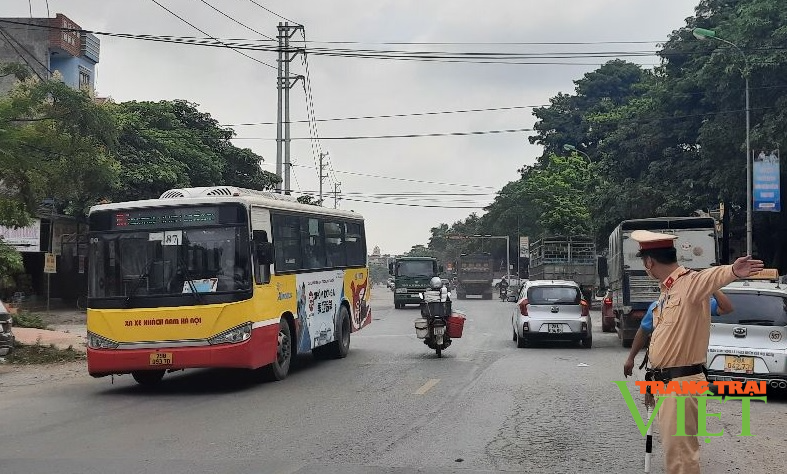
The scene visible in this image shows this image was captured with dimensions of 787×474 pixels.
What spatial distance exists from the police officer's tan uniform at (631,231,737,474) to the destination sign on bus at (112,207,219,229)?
8.65m

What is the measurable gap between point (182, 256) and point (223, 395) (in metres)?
2.08

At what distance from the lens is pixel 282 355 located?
14.5 meters

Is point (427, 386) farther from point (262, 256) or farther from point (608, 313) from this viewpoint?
point (608, 313)

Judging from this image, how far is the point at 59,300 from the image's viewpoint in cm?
4106

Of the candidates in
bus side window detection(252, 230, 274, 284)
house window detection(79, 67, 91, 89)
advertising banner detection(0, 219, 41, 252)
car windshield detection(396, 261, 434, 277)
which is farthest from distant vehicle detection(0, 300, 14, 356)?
house window detection(79, 67, 91, 89)

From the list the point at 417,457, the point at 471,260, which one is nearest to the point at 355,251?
the point at 417,457

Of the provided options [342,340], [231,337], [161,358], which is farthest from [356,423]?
[342,340]

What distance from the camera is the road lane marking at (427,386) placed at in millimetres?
12547

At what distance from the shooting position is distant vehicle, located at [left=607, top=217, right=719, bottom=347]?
67.0 feet

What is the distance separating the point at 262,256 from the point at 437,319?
5.07 m

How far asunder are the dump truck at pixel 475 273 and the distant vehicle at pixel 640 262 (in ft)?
146

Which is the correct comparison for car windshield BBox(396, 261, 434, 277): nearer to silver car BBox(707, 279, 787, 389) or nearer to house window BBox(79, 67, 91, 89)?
house window BBox(79, 67, 91, 89)

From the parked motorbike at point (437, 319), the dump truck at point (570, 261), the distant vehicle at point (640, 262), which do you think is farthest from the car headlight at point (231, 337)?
the dump truck at point (570, 261)

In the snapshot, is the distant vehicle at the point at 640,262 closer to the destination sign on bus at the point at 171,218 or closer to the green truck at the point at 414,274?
the destination sign on bus at the point at 171,218
